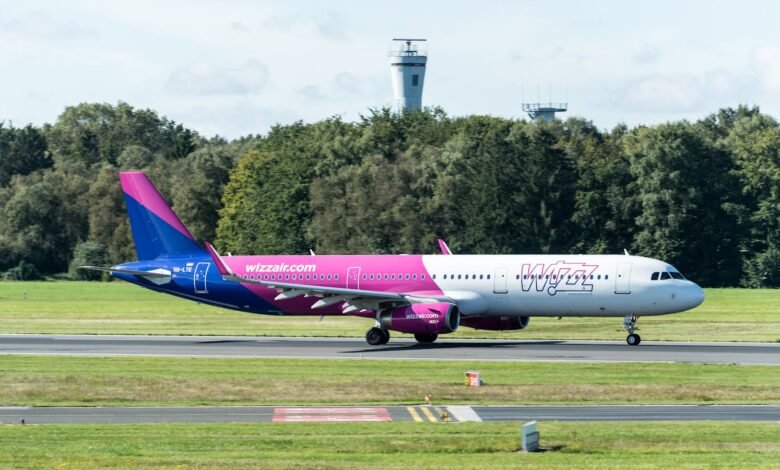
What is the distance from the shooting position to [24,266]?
440 ft

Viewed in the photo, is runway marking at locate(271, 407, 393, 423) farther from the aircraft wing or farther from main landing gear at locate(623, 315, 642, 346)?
main landing gear at locate(623, 315, 642, 346)

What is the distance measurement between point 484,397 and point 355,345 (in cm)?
2067

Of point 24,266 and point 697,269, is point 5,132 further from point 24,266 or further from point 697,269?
point 697,269

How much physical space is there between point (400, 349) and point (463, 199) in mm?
57683

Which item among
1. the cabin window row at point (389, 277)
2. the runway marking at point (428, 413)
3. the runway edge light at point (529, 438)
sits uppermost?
the cabin window row at point (389, 277)

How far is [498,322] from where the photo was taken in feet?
194

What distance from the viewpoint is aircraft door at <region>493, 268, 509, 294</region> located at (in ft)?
187

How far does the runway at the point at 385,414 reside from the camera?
108 feet

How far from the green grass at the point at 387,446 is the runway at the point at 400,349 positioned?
1898cm

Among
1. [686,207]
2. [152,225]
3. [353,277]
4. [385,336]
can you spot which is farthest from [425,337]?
[686,207]

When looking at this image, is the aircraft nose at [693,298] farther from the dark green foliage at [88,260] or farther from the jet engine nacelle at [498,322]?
the dark green foliage at [88,260]

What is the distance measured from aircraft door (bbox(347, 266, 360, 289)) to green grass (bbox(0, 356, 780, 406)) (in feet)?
37.5

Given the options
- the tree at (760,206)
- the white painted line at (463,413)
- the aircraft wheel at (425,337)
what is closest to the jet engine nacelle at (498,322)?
the aircraft wheel at (425,337)

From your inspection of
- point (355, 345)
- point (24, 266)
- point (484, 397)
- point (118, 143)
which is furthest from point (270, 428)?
point (118, 143)
